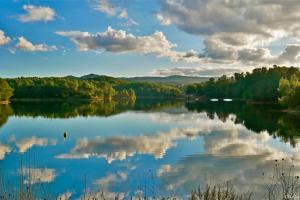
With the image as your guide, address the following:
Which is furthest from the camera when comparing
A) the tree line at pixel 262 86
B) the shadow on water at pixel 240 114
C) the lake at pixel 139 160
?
the tree line at pixel 262 86

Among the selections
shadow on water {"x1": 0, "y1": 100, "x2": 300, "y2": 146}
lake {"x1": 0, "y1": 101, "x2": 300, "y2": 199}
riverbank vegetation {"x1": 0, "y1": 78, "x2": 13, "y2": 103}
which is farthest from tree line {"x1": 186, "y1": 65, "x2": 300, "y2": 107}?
riverbank vegetation {"x1": 0, "y1": 78, "x2": 13, "y2": 103}

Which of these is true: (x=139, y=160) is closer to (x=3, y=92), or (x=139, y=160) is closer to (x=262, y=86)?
(x=262, y=86)

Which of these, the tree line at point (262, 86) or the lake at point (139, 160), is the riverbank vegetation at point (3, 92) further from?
the lake at point (139, 160)

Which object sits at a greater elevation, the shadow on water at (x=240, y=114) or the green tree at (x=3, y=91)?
the green tree at (x=3, y=91)

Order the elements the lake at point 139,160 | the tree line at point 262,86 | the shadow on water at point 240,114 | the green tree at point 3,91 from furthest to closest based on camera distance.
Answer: the green tree at point 3,91, the tree line at point 262,86, the shadow on water at point 240,114, the lake at point 139,160

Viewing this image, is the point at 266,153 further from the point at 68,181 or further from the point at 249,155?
the point at 68,181

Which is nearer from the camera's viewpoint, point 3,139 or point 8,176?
point 8,176

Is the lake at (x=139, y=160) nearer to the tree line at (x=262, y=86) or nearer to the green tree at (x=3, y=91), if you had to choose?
the tree line at (x=262, y=86)

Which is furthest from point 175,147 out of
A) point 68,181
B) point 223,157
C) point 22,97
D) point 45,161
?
point 22,97

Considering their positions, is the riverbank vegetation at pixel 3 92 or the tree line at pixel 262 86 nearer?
the tree line at pixel 262 86

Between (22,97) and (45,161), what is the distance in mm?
154145

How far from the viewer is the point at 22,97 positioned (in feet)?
562

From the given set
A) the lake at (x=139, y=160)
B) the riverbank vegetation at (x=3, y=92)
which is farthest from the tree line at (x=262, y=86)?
the riverbank vegetation at (x=3, y=92)

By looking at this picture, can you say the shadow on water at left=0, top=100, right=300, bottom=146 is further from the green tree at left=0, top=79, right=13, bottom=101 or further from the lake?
the green tree at left=0, top=79, right=13, bottom=101
